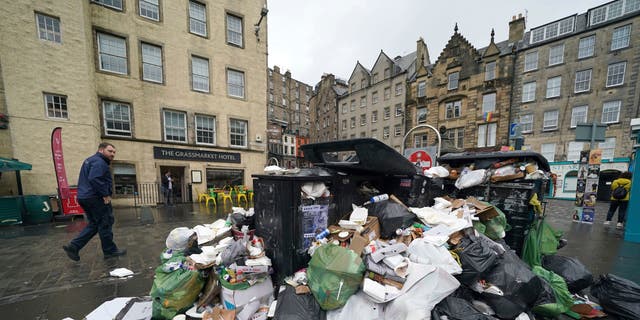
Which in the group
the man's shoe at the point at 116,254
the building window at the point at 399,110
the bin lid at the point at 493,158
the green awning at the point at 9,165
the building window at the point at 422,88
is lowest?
the man's shoe at the point at 116,254

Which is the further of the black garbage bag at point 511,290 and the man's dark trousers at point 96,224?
the man's dark trousers at point 96,224

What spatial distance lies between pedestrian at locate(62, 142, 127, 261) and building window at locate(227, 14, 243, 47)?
Result: 976 centimetres

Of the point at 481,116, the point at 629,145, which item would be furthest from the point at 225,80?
the point at 629,145

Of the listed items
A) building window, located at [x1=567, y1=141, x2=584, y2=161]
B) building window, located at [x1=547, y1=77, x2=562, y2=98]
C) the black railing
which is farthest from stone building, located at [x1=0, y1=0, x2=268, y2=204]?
building window, located at [x1=567, y1=141, x2=584, y2=161]

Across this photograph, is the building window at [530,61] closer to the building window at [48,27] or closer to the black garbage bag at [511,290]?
the black garbage bag at [511,290]

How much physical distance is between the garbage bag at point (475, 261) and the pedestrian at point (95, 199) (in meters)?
4.72

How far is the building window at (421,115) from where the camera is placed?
19.7m

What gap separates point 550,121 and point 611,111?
256 cm

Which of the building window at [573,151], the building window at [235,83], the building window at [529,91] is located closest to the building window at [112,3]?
the building window at [235,83]

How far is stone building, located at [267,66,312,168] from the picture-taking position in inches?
1410

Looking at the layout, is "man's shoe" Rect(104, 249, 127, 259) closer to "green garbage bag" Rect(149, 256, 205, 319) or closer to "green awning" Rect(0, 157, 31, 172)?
"green garbage bag" Rect(149, 256, 205, 319)

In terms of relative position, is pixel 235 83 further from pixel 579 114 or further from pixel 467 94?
pixel 579 114

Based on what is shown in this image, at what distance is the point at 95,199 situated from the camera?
321 centimetres

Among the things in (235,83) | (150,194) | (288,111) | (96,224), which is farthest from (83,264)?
(288,111)
